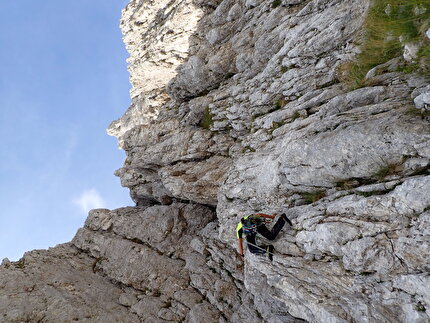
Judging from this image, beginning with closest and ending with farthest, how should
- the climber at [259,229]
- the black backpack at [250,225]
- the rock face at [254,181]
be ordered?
the rock face at [254,181]
the climber at [259,229]
the black backpack at [250,225]

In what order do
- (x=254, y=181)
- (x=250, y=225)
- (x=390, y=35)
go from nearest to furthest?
1. (x=390, y=35)
2. (x=250, y=225)
3. (x=254, y=181)

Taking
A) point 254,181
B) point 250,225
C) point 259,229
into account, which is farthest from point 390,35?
point 250,225

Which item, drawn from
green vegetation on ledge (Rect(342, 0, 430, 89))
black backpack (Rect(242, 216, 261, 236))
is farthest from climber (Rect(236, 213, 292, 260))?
green vegetation on ledge (Rect(342, 0, 430, 89))

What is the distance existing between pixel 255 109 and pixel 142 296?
16.7m

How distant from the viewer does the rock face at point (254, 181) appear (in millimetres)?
10289

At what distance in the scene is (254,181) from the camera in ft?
57.0

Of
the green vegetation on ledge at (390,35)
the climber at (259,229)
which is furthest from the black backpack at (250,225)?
the green vegetation on ledge at (390,35)

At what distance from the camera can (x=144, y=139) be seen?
95.8 feet

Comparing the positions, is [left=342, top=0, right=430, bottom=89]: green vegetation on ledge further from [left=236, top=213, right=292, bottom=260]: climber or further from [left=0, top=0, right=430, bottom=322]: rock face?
[left=236, top=213, right=292, bottom=260]: climber

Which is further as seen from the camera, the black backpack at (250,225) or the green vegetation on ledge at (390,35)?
the black backpack at (250,225)

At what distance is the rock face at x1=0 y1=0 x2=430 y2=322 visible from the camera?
33.8 feet

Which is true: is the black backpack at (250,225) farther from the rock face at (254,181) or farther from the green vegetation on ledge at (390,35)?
the green vegetation on ledge at (390,35)

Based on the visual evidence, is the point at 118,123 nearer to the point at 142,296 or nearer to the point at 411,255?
the point at 142,296

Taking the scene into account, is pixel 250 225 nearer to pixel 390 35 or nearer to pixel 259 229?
pixel 259 229
